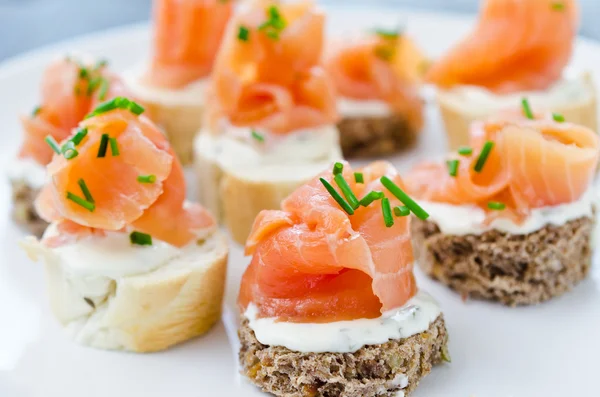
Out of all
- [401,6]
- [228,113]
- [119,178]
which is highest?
[119,178]

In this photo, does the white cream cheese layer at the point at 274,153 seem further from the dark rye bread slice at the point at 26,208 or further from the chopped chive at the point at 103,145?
the chopped chive at the point at 103,145

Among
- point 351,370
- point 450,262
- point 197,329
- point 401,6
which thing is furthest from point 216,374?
point 401,6

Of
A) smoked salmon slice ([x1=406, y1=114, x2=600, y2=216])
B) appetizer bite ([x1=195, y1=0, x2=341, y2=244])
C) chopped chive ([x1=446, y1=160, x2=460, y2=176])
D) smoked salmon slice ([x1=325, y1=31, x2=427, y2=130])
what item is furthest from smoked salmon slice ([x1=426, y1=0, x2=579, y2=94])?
chopped chive ([x1=446, y1=160, x2=460, y2=176])

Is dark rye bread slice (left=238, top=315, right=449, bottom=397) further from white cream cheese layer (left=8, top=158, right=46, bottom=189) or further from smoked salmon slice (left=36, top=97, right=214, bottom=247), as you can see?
white cream cheese layer (left=8, top=158, right=46, bottom=189)

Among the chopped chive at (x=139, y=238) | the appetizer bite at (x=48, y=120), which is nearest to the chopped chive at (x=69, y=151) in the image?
the chopped chive at (x=139, y=238)

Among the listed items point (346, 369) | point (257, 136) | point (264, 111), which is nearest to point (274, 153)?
point (257, 136)

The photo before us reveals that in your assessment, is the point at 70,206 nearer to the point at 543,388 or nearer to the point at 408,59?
the point at 543,388

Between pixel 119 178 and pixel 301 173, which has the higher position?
pixel 119 178
